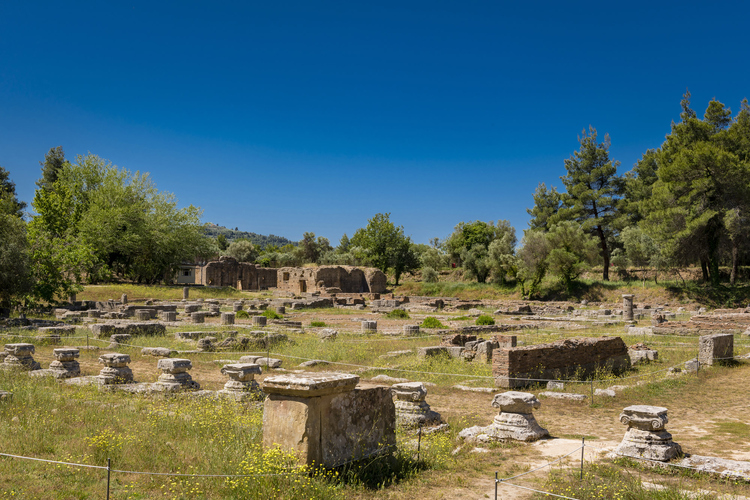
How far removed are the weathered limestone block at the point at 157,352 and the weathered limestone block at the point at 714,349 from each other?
1532 centimetres

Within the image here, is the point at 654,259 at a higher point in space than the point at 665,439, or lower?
higher

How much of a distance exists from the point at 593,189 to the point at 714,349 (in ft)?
126

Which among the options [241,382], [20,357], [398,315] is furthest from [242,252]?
[241,382]

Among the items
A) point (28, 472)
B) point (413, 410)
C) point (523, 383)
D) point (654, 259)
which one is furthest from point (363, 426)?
point (654, 259)

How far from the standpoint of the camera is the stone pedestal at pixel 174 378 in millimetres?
10290

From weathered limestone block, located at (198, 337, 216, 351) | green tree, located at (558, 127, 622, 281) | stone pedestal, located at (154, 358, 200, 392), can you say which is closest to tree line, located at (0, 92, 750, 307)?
green tree, located at (558, 127, 622, 281)

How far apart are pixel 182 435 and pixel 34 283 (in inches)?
871

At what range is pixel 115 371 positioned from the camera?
35.9 feet

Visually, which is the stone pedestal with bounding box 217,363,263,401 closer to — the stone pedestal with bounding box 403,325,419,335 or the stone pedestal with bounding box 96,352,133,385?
the stone pedestal with bounding box 96,352,133,385

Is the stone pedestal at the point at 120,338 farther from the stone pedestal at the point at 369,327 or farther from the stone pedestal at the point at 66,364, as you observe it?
the stone pedestal at the point at 369,327

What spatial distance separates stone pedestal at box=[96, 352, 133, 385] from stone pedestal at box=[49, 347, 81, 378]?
117cm

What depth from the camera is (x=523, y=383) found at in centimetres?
1206

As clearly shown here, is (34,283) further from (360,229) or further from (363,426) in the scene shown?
(360,229)

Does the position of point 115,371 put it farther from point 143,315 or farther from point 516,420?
point 143,315
